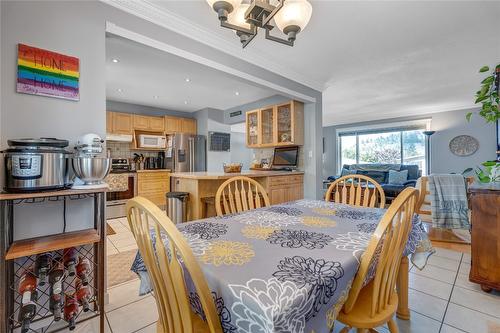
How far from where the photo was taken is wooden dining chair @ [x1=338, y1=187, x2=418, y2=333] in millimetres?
828

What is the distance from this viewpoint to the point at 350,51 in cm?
283

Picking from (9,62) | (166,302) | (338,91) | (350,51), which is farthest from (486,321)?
(338,91)

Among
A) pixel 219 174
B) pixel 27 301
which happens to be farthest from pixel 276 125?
pixel 27 301

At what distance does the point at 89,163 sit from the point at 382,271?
1729 millimetres

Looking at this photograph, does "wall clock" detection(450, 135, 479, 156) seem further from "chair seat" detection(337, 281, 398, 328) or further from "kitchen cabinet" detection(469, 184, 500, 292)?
"chair seat" detection(337, 281, 398, 328)

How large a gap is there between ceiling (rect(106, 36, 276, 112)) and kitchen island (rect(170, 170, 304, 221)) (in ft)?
4.09

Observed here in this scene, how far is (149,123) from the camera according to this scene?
205 inches

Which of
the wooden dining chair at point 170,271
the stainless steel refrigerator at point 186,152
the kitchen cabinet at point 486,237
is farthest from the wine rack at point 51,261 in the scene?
the stainless steel refrigerator at point 186,152

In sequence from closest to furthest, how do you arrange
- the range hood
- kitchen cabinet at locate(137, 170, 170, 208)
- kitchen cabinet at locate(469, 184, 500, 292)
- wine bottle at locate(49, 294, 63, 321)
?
wine bottle at locate(49, 294, 63, 321)
kitchen cabinet at locate(469, 184, 500, 292)
the range hood
kitchen cabinet at locate(137, 170, 170, 208)

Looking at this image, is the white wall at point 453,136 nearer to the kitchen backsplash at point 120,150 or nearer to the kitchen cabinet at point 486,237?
the kitchen cabinet at point 486,237

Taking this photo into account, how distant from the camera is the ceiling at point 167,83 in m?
2.79

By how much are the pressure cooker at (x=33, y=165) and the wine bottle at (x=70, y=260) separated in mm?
497

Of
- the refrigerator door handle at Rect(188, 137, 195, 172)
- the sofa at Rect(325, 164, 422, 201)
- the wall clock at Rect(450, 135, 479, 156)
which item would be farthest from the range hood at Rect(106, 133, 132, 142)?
the wall clock at Rect(450, 135, 479, 156)

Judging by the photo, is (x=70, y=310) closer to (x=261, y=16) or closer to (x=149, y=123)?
(x=261, y=16)
